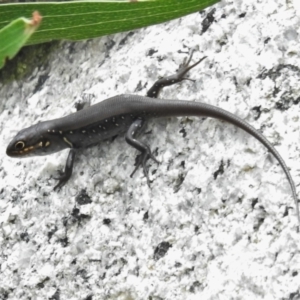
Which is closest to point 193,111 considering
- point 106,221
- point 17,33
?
point 106,221

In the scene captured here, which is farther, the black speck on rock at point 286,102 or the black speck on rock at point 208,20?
the black speck on rock at point 208,20

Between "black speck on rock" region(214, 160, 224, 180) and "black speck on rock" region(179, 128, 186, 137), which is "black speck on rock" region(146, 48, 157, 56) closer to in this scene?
"black speck on rock" region(179, 128, 186, 137)

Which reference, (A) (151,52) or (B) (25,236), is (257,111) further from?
(B) (25,236)

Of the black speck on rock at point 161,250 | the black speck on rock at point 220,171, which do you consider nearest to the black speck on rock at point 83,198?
the black speck on rock at point 161,250

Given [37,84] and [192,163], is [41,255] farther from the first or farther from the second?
[37,84]

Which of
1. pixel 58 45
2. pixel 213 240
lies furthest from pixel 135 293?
pixel 58 45

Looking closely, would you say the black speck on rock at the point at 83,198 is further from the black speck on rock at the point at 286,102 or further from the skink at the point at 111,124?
the black speck on rock at the point at 286,102
